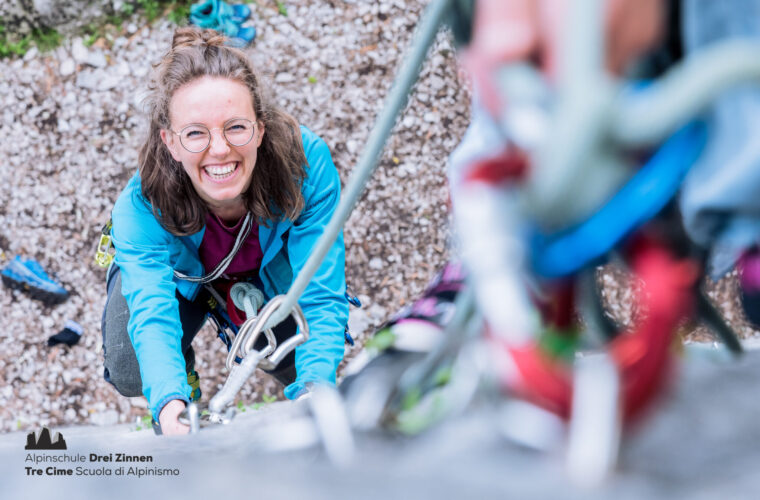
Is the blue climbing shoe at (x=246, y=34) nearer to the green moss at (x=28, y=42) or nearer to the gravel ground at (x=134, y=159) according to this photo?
the gravel ground at (x=134, y=159)

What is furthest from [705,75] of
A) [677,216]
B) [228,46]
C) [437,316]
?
[228,46]

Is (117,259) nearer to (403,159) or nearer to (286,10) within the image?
(403,159)

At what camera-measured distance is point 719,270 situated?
0.97m

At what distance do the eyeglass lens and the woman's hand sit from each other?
0.58m

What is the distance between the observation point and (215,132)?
139 cm

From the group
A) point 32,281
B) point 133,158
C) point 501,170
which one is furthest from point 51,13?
point 501,170

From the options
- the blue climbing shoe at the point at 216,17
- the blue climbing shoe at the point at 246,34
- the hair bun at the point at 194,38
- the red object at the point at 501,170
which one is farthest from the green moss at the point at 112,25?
the red object at the point at 501,170

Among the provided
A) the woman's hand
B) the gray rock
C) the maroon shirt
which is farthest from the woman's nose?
the gray rock

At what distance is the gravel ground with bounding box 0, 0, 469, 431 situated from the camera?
2.43 meters

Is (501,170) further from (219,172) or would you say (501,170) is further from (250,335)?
(219,172)

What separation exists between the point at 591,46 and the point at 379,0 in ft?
8.07

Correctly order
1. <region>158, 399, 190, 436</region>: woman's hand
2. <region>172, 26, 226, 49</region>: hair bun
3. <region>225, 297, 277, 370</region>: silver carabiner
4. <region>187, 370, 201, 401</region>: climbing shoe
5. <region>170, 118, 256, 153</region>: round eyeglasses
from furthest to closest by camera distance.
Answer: <region>187, 370, 201, 401</region>: climbing shoe
<region>172, 26, 226, 49</region>: hair bun
<region>170, 118, 256, 153</region>: round eyeglasses
<region>158, 399, 190, 436</region>: woman's hand
<region>225, 297, 277, 370</region>: silver carabiner

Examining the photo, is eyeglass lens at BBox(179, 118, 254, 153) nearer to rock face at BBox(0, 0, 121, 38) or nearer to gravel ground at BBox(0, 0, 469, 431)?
gravel ground at BBox(0, 0, 469, 431)

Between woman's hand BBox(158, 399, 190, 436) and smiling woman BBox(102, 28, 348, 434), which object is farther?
smiling woman BBox(102, 28, 348, 434)
